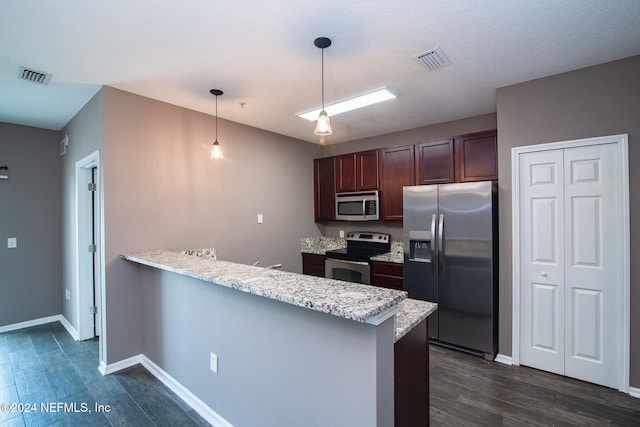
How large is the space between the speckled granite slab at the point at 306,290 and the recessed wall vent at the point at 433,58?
71.3 inches

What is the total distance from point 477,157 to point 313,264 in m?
2.65

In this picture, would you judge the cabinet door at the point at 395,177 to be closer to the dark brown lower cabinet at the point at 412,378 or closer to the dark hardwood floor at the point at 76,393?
the dark brown lower cabinet at the point at 412,378

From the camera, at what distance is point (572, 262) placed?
2.57 metres

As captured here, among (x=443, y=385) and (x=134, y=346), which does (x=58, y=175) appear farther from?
(x=443, y=385)

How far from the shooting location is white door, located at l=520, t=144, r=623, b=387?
94.6 inches

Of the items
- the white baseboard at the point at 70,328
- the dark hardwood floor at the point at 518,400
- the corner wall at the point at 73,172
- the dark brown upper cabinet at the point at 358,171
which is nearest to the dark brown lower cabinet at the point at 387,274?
the dark hardwood floor at the point at 518,400

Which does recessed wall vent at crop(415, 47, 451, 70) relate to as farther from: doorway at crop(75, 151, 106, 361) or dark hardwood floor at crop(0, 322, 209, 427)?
doorway at crop(75, 151, 106, 361)

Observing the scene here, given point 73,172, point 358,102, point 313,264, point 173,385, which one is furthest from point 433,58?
point 73,172

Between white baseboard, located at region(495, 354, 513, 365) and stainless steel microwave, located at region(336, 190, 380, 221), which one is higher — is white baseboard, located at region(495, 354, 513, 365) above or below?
below

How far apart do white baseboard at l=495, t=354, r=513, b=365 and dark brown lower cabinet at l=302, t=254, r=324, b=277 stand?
2.34 m

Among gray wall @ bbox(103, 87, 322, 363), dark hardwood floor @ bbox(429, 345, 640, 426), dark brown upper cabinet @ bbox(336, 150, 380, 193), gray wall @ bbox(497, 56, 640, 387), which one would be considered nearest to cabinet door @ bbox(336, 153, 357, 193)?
dark brown upper cabinet @ bbox(336, 150, 380, 193)

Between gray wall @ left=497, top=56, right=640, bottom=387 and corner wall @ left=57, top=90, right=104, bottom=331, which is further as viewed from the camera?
corner wall @ left=57, top=90, right=104, bottom=331

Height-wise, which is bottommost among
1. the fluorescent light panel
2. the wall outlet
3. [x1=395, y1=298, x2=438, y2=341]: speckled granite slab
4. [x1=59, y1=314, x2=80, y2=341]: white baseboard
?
[x1=59, y1=314, x2=80, y2=341]: white baseboard

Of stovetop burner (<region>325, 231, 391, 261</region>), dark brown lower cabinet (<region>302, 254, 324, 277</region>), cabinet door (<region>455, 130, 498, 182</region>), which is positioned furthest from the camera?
dark brown lower cabinet (<region>302, 254, 324, 277</region>)
